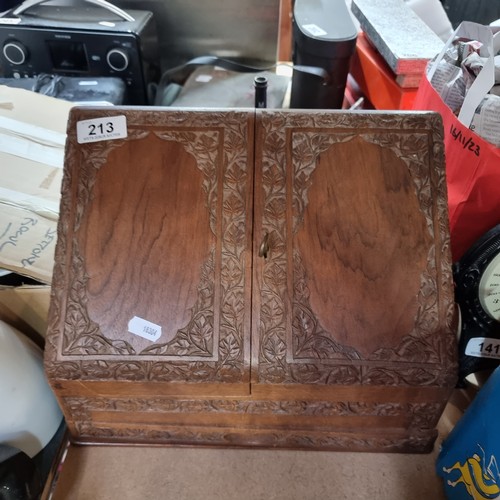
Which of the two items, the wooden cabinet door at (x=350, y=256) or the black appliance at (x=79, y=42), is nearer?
the wooden cabinet door at (x=350, y=256)

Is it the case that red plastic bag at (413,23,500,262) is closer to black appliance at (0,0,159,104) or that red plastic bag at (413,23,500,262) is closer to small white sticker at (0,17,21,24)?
black appliance at (0,0,159,104)

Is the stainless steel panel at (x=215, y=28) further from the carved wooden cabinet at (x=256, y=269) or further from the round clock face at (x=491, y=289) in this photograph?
the round clock face at (x=491, y=289)

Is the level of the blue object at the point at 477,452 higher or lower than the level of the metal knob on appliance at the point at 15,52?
lower

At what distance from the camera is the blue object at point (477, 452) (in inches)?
27.9

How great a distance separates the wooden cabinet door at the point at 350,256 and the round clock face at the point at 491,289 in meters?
0.12

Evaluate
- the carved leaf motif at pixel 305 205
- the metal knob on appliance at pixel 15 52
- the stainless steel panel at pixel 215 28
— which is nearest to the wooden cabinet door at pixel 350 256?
the carved leaf motif at pixel 305 205

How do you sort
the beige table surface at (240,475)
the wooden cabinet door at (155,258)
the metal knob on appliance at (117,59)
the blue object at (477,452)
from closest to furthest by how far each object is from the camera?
the blue object at (477,452), the wooden cabinet door at (155,258), the beige table surface at (240,475), the metal knob on appliance at (117,59)

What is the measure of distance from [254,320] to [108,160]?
42cm

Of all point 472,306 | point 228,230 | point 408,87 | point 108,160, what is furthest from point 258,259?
point 408,87

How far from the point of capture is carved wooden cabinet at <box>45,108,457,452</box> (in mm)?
809

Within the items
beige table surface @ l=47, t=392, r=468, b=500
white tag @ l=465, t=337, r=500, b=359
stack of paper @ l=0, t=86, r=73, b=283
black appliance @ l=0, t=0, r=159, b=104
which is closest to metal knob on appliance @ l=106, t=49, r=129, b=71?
black appliance @ l=0, t=0, r=159, b=104

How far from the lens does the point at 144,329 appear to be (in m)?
0.81

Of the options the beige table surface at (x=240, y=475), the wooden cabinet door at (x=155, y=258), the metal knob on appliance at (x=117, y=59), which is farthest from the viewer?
the metal knob on appliance at (x=117, y=59)

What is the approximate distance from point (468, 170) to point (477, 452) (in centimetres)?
56
